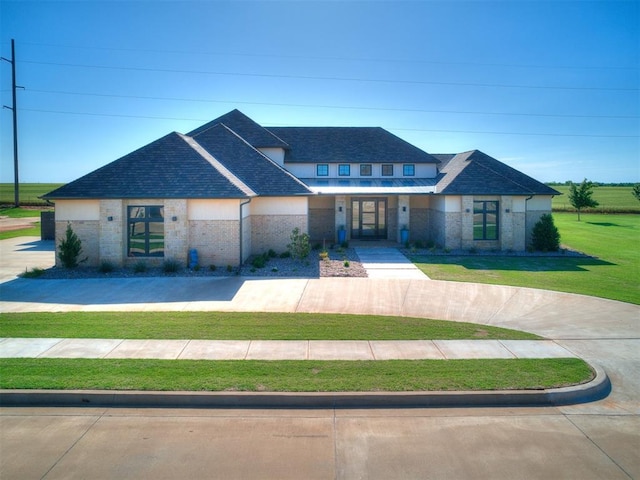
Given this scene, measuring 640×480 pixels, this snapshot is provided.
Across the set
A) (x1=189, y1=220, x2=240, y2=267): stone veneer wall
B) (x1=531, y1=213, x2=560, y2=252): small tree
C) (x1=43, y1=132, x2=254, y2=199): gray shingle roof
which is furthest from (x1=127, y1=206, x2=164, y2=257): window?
(x1=531, y1=213, x2=560, y2=252): small tree

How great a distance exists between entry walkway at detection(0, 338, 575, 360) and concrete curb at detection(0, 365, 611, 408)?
1.71 meters

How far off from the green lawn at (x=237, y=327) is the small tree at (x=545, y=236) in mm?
16837

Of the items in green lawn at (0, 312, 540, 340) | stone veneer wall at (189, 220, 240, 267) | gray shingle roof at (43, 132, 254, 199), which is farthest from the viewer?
stone veneer wall at (189, 220, 240, 267)

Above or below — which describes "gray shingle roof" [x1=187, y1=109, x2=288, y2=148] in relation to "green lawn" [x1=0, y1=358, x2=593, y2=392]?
above

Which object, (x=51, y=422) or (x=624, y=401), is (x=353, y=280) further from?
(x=51, y=422)

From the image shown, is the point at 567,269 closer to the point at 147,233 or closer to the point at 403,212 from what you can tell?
the point at 403,212

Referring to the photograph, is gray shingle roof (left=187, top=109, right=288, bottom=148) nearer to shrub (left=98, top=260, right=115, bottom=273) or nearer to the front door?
the front door

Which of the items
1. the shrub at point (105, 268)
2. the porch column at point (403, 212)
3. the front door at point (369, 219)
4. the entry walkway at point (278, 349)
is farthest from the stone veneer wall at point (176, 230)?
the porch column at point (403, 212)

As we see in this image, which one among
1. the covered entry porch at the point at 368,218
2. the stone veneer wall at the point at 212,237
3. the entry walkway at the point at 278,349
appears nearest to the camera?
the entry walkway at the point at 278,349

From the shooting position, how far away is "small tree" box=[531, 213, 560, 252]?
26.1 metres

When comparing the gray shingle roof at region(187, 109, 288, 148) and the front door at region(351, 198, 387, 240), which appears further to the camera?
the front door at region(351, 198, 387, 240)

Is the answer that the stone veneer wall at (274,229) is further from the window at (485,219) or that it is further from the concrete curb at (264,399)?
the concrete curb at (264,399)

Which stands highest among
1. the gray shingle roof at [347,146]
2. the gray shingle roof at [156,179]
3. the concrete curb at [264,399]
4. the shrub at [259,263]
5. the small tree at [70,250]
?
the gray shingle roof at [347,146]

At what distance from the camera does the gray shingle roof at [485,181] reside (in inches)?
1017
